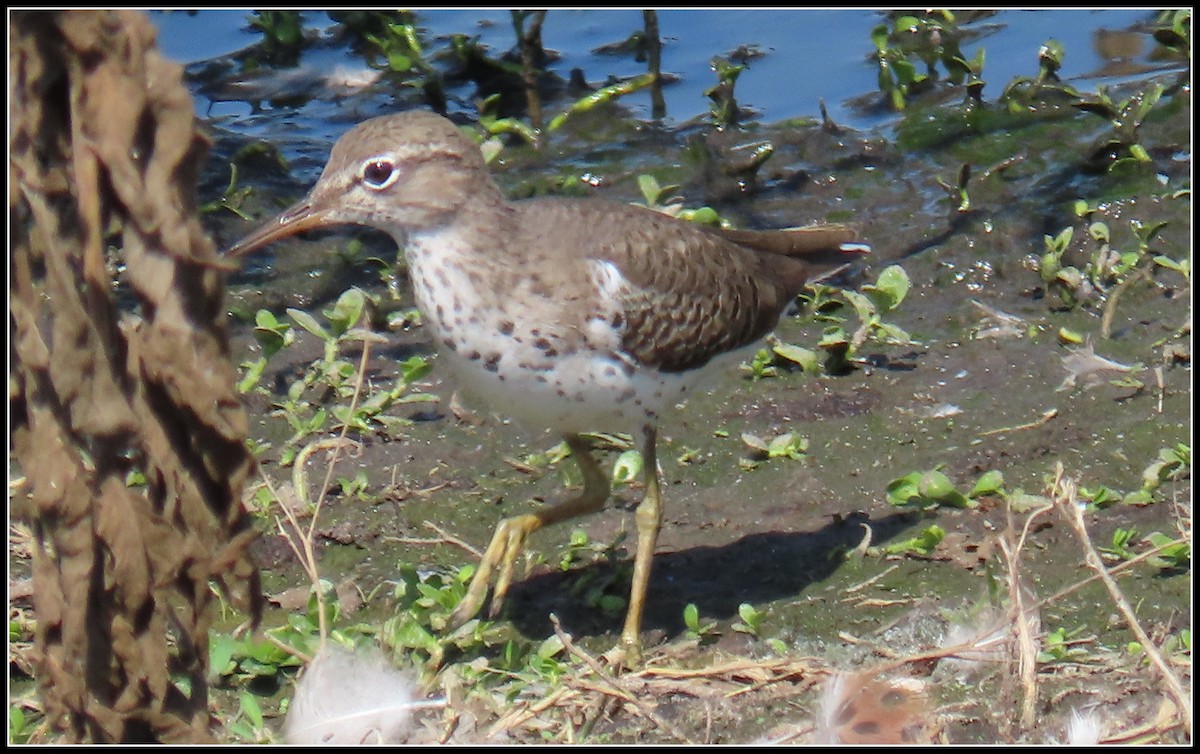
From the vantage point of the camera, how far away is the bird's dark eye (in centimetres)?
521

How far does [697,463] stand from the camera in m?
6.39

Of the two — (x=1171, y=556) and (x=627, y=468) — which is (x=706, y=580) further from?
(x=1171, y=556)

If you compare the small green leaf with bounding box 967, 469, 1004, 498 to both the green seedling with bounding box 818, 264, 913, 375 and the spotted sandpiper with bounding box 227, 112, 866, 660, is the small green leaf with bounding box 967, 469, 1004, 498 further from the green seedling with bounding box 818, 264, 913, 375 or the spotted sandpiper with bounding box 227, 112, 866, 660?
the green seedling with bounding box 818, 264, 913, 375

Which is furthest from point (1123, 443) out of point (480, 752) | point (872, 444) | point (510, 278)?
point (480, 752)

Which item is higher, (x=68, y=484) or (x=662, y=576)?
(x=68, y=484)

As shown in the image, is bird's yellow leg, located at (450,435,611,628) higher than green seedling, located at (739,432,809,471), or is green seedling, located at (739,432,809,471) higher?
bird's yellow leg, located at (450,435,611,628)

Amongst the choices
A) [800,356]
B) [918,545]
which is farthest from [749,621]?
[800,356]

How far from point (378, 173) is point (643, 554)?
159 cm

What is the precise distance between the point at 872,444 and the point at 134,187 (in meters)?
4.08

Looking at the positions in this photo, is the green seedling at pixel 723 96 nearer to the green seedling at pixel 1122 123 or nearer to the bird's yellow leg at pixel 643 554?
the green seedling at pixel 1122 123

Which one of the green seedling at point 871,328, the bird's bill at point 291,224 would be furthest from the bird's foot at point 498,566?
the green seedling at point 871,328

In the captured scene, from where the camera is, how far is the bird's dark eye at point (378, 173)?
5211 mm

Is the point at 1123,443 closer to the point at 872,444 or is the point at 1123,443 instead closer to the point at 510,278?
the point at 872,444

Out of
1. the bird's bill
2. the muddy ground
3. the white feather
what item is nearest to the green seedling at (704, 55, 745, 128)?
the muddy ground
